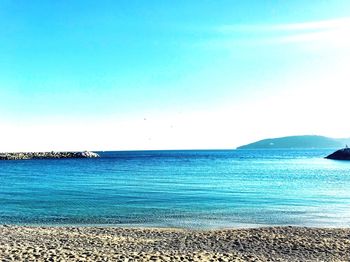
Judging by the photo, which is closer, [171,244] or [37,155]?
[171,244]

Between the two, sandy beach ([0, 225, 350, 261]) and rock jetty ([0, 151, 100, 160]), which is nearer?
sandy beach ([0, 225, 350, 261])

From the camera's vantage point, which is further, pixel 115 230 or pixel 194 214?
pixel 194 214

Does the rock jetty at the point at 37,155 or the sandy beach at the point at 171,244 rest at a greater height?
the rock jetty at the point at 37,155

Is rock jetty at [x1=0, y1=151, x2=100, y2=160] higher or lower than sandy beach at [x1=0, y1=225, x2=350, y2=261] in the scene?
higher

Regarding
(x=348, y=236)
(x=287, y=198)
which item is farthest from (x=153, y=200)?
(x=348, y=236)

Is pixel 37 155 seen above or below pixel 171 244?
above

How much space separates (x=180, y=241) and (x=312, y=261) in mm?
6114

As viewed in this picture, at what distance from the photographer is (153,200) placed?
1286 inches

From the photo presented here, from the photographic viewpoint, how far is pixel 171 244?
1736cm

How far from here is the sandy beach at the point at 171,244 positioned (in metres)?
14.7

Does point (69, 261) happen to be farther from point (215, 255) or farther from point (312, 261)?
point (312, 261)

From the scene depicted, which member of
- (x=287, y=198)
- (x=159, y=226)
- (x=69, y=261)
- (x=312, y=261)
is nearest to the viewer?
(x=69, y=261)

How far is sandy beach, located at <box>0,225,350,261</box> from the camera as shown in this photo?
14.7 metres

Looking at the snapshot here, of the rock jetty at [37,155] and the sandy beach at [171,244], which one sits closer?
the sandy beach at [171,244]
